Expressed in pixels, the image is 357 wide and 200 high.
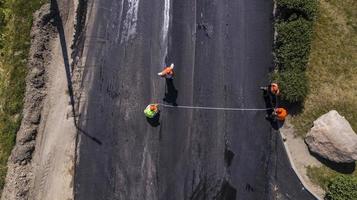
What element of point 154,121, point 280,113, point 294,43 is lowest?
point 154,121

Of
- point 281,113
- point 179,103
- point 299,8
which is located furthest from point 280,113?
point 299,8

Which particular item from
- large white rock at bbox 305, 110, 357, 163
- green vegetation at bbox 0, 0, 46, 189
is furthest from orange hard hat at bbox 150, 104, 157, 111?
large white rock at bbox 305, 110, 357, 163

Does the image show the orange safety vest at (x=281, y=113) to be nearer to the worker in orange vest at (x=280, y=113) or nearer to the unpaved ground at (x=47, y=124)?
the worker in orange vest at (x=280, y=113)

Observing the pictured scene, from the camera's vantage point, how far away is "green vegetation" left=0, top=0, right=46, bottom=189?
19.7 meters

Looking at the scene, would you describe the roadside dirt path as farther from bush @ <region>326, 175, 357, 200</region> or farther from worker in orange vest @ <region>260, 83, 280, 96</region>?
bush @ <region>326, 175, 357, 200</region>

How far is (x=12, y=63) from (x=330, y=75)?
15.5 meters

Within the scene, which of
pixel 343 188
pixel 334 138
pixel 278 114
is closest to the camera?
pixel 343 188

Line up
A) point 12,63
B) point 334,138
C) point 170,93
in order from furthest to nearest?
point 170,93 < point 12,63 < point 334,138

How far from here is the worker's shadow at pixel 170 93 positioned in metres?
20.1

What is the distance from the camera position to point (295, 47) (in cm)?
1958

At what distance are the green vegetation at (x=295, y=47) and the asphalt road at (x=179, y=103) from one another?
2.79ft

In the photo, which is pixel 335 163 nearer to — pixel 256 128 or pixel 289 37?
pixel 256 128

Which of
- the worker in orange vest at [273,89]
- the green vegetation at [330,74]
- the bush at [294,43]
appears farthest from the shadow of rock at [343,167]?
the bush at [294,43]

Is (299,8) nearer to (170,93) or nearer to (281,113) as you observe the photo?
(281,113)
